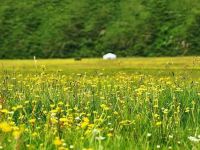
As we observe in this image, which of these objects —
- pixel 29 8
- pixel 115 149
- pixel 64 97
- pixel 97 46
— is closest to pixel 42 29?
pixel 29 8

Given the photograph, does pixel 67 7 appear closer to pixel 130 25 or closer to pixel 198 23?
pixel 130 25

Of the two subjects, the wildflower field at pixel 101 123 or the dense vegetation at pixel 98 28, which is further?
the dense vegetation at pixel 98 28

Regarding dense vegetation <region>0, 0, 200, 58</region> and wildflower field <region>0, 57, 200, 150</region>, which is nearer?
wildflower field <region>0, 57, 200, 150</region>

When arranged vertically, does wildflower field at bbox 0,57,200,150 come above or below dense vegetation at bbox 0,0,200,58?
below

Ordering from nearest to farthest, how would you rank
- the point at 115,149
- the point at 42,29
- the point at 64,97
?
the point at 115,149
the point at 64,97
the point at 42,29

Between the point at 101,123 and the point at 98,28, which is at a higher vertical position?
the point at 98,28

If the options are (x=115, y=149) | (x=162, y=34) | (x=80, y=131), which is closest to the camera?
(x=115, y=149)

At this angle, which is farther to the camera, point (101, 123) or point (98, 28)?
point (98, 28)

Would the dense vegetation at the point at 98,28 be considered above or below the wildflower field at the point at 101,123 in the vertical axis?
above

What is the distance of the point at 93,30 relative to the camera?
330ft

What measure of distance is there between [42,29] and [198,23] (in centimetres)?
2892

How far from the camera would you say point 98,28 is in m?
101

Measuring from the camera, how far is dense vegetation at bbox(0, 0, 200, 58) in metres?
94.9

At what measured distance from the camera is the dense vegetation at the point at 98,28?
9488 centimetres
